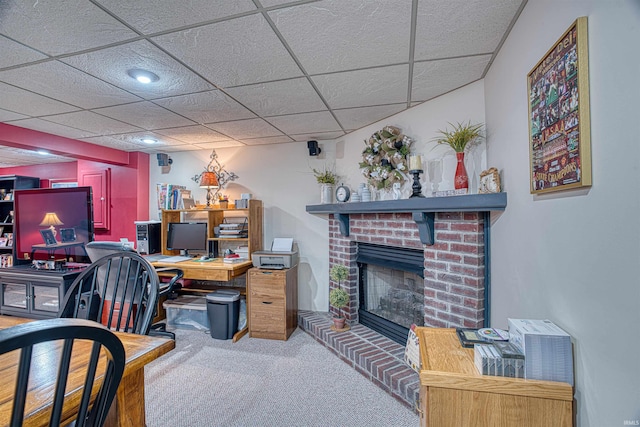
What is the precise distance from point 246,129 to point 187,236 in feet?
5.28

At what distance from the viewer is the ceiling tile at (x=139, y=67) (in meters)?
1.64

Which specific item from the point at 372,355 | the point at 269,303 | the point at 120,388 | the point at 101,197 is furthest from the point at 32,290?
the point at 372,355

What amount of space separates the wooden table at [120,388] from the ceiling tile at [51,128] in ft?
7.62

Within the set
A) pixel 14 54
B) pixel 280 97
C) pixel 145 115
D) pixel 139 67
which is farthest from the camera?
pixel 145 115

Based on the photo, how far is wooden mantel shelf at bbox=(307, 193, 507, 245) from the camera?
64.4 inches

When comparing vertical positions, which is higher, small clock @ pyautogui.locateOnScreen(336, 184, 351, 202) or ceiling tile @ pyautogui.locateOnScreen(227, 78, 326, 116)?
ceiling tile @ pyautogui.locateOnScreen(227, 78, 326, 116)

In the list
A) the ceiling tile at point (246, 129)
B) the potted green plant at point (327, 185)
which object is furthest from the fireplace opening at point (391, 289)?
the ceiling tile at point (246, 129)

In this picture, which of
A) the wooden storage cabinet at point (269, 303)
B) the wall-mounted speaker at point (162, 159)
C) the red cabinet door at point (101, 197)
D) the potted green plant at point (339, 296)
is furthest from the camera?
the red cabinet door at point (101, 197)

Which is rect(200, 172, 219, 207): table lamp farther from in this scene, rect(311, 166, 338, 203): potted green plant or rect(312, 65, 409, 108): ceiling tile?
rect(312, 65, 409, 108): ceiling tile

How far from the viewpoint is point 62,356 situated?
23.7 inches

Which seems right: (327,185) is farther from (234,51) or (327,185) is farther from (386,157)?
(234,51)

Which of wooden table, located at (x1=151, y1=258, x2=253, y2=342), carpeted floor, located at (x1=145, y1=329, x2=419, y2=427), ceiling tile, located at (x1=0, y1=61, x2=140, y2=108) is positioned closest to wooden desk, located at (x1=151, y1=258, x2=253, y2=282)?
wooden table, located at (x1=151, y1=258, x2=253, y2=342)

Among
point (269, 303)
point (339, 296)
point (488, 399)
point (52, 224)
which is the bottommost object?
point (269, 303)

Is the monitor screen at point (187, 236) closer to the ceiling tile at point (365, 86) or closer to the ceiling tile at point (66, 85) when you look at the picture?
the ceiling tile at point (66, 85)
